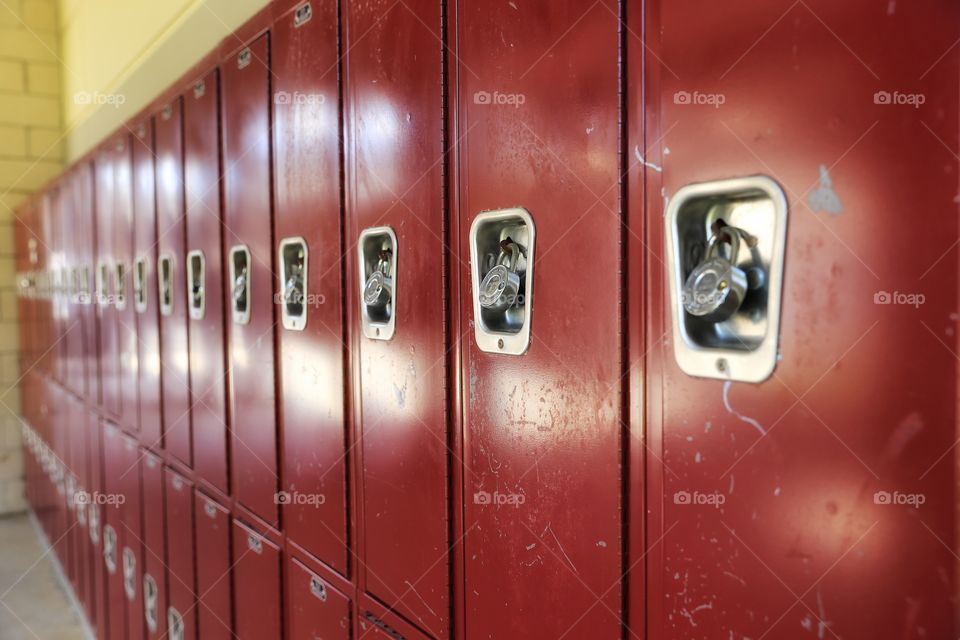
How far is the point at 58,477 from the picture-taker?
19.1 ft

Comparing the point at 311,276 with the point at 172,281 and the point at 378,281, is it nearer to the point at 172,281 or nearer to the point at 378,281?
the point at 378,281

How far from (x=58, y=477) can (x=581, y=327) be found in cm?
583

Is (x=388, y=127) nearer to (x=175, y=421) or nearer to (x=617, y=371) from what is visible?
(x=617, y=371)

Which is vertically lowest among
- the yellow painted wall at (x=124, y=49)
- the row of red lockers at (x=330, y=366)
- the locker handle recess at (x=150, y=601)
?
the locker handle recess at (x=150, y=601)

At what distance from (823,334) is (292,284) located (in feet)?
5.25

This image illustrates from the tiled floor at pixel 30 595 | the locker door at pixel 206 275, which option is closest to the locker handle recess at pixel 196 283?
the locker door at pixel 206 275

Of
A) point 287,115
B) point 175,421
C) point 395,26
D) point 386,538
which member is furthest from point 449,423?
point 175,421

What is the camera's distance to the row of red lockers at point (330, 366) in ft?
4.11

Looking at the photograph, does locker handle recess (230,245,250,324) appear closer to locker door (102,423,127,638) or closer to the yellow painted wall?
the yellow painted wall

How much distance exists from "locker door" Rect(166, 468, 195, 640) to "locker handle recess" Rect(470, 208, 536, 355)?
2.08 m

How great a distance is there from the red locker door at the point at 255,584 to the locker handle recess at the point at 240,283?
699 millimetres

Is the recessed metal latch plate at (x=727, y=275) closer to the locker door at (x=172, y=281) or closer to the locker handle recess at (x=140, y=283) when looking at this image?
the locker door at (x=172, y=281)

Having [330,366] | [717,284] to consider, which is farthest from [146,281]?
[717,284]

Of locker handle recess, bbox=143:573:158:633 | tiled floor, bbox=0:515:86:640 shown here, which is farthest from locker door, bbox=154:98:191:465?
tiled floor, bbox=0:515:86:640
